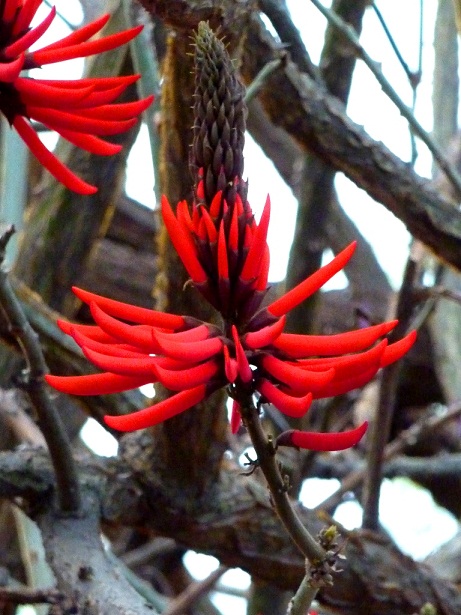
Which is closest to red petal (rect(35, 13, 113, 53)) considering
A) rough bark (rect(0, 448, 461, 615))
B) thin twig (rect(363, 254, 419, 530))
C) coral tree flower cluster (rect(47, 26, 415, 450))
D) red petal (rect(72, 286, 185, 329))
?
coral tree flower cluster (rect(47, 26, 415, 450))

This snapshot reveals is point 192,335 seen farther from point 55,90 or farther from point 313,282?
point 55,90

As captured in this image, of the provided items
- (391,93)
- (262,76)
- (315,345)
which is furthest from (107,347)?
(391,93)

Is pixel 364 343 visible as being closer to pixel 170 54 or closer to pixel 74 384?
pixel 74 384

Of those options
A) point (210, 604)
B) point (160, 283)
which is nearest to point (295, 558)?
point (160, 283)

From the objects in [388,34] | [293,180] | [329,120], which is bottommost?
[329,120]

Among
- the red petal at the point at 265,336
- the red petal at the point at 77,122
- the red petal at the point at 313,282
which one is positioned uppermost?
the red petal at the point at 77,122

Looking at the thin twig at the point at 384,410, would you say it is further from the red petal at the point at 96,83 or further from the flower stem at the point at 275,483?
the flower stem at the point at 275,483

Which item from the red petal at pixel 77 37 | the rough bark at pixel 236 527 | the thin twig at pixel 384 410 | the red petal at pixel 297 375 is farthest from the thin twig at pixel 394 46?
the red petal at pixel 297 375
